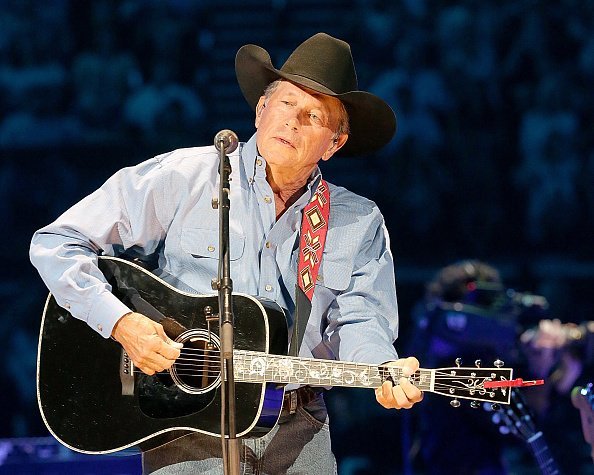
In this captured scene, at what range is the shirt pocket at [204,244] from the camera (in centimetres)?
367

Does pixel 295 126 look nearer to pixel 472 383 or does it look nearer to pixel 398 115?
pixel 472 383

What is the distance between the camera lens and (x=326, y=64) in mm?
3932

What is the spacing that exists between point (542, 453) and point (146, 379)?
9.04ft

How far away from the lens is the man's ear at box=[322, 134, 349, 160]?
13.4ft

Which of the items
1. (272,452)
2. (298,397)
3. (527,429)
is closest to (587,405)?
(527,429)

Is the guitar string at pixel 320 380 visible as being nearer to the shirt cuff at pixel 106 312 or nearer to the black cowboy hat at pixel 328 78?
the shirt cuff at pixel 106 312

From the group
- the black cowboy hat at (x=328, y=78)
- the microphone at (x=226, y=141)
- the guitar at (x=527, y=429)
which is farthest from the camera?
the guitar at (x=527, y=429)

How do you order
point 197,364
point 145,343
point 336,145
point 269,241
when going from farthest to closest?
point 336,145, point 269,241, point 197,364, point 145,343

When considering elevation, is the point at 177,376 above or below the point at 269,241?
below

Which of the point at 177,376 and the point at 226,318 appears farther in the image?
the point at 177,376

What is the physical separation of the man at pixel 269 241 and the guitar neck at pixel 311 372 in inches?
2.2

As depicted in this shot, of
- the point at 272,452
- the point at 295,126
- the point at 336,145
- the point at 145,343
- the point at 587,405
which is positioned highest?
the point at 295,126

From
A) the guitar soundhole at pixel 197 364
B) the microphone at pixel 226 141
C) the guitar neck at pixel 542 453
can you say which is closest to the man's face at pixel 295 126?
the microphone at pixel 226 141

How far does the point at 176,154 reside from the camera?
12.6ft
